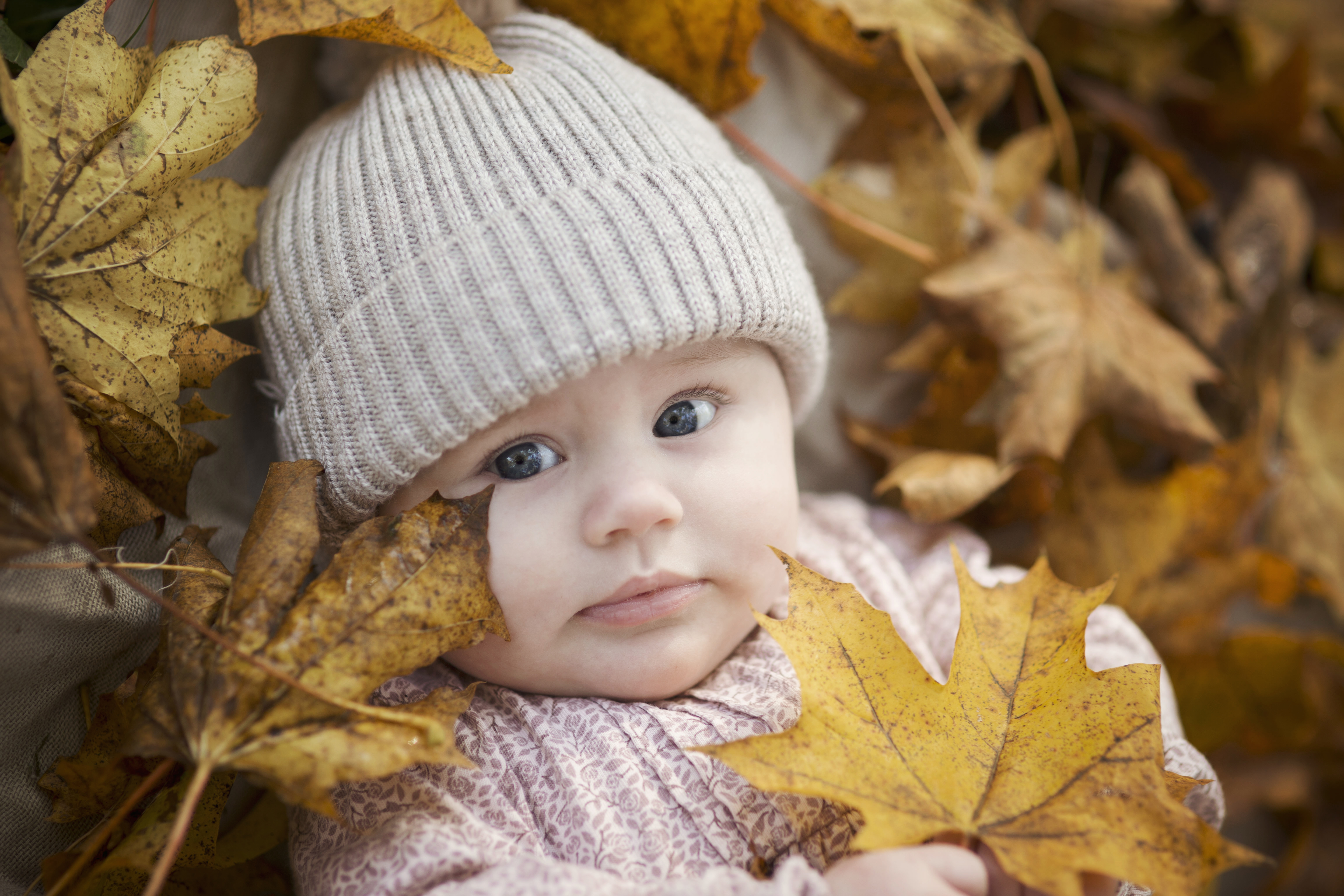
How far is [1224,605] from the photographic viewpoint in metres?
1.20

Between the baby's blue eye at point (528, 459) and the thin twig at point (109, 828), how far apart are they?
34cm

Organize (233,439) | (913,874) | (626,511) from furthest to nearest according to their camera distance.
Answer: (233,439), (626,511), (913,874)

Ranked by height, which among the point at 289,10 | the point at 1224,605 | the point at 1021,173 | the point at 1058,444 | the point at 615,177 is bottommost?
the point at 1224,605

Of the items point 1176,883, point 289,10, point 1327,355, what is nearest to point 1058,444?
point 1176,883

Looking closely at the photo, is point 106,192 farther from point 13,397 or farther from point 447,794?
point 447,794

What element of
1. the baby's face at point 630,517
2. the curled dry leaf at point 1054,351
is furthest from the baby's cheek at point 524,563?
A: the curled dry leaf at point 1054,351

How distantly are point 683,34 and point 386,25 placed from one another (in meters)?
0.35

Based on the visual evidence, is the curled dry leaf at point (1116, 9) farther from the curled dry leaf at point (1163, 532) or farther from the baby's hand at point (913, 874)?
the baby's hand at point (913, 874)

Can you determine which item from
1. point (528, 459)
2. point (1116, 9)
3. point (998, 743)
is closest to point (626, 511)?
point (528, 459)

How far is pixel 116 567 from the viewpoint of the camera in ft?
2.00

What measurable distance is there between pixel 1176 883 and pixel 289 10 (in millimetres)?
956

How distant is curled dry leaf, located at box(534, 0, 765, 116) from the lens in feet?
3.30

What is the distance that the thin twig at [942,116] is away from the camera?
→ 1.10 metres

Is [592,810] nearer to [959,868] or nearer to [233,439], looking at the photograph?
[959,868]
